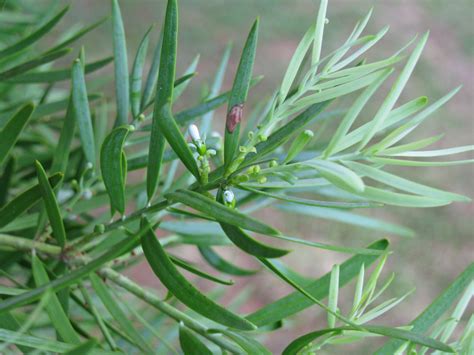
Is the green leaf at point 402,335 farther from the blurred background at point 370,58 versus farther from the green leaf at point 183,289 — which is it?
the blurred background at point 370,58

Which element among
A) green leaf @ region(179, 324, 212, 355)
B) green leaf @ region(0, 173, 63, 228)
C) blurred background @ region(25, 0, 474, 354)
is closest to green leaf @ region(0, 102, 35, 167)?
green leaf @ region(0, 173, 63, 228)

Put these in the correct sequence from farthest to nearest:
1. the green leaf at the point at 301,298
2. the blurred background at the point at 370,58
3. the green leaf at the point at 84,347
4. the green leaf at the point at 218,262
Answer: the blurred background at the point at 370,58 → the green leaf at the point at 218,262 → the green leaf at the point at 301,298 → the green leaf at the point at 84,347

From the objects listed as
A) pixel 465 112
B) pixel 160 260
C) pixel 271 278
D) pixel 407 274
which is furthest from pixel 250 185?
pixel 465 112

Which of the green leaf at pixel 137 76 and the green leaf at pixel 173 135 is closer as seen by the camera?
the green leaf at pixel 173 135

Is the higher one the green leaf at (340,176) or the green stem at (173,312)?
the green leaf at (340,176)

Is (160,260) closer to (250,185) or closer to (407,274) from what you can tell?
(250,185)

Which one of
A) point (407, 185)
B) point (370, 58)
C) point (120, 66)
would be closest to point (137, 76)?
point (120, 66)

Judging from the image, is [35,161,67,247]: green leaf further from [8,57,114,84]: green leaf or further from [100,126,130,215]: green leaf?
[8,57,114,84]: green leaf

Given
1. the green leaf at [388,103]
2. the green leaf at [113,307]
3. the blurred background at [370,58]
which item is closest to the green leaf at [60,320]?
the green leaf at [113,307]
